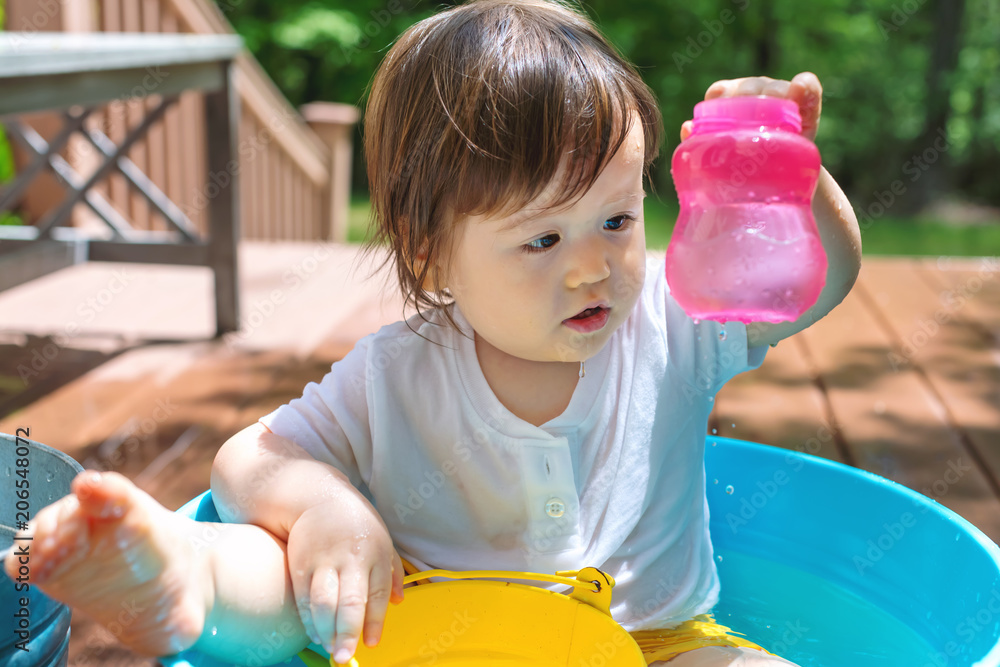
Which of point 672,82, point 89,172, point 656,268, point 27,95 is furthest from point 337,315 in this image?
point 672,82

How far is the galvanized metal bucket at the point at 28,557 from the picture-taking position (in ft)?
2.78

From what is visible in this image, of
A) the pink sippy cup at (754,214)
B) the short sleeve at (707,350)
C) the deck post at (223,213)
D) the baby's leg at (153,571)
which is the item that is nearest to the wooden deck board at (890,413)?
the short sleeve at (707,350)

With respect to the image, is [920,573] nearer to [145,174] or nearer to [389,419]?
[389,419]

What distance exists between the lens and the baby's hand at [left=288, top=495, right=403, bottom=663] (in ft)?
3.06

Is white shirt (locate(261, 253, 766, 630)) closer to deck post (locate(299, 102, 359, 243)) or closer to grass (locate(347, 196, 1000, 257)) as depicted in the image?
deck post (locate(299, 102, 359, 243))

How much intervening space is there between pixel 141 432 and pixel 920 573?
4.94ft

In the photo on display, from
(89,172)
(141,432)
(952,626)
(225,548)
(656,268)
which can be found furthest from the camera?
(89,172)

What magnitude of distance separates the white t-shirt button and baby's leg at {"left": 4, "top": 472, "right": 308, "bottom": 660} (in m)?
0.32

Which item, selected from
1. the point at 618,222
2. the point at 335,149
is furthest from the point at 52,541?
the point at 335,149

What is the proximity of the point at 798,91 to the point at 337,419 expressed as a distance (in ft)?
2.18

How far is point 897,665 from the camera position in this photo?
1.26m

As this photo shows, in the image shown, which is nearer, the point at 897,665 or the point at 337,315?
the point at 897,665

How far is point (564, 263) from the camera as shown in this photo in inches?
39.6

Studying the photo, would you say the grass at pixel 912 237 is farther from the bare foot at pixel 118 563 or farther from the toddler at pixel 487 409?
the bare foot at pixel 118 563
